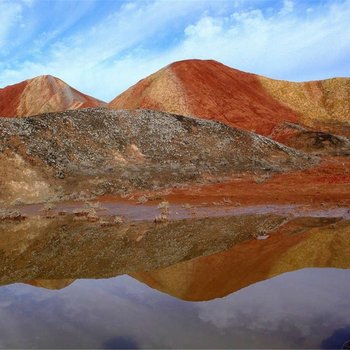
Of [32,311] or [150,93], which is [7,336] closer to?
[32,311]

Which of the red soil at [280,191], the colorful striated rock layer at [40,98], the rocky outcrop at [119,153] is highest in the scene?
the colorful striated rock layer at [40,98]

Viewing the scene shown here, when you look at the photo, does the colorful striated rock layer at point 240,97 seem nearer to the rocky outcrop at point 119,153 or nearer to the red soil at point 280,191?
the rocky outcrop at point 119,153

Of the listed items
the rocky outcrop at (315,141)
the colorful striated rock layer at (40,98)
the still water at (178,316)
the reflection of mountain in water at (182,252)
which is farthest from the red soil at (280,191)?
the colorful striated rock layer at (40,98)

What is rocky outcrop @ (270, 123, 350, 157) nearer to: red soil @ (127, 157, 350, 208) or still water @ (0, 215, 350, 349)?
red soil @ (127, 157, 350, 208)

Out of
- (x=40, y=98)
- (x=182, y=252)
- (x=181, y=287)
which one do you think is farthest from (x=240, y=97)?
(x=181, y=287)

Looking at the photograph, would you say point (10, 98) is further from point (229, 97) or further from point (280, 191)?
point (280, 191)

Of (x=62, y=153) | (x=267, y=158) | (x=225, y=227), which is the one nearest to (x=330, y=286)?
(x=225, y=227)
